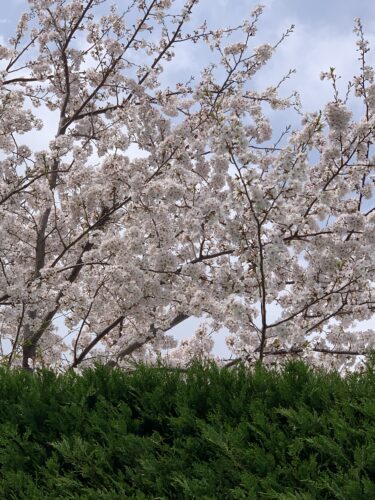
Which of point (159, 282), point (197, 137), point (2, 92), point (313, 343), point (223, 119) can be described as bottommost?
point (313, 343)

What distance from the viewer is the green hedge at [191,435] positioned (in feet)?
12.3

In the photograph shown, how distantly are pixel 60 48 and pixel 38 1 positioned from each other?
42.8 inches

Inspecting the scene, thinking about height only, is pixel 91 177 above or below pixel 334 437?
above

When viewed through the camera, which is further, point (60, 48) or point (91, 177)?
point (60, 48)

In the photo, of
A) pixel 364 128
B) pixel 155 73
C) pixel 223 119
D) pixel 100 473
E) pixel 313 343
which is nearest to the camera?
pixel 100 473

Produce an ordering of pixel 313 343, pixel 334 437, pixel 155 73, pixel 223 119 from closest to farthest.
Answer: pixel 334 437 < pixel 223 119 < pixel 313 343 < pixel 155 73

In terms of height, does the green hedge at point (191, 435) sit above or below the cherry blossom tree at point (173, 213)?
below

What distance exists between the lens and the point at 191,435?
14.5 ft

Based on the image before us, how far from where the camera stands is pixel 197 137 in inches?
392

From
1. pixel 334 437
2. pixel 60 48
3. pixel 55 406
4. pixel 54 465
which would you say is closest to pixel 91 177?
pixel 60 48

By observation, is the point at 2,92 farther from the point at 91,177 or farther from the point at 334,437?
the point at 334,437

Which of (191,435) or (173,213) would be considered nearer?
(191,435)

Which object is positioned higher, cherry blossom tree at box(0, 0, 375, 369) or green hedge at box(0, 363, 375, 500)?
cherry blossom tree at box(0, 0, 375, 369)

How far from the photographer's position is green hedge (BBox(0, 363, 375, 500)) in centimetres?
375
